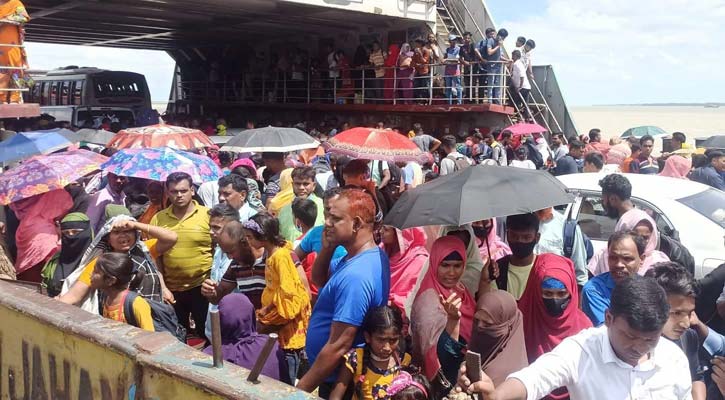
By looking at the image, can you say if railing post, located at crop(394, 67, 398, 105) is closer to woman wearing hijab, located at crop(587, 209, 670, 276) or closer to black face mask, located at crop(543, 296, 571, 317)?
woman wearing hijab, located at crop(587, 209, 670, 276)

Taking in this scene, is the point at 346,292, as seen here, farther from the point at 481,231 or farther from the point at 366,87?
the point at 366,87

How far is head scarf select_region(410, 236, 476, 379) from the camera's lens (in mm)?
3293

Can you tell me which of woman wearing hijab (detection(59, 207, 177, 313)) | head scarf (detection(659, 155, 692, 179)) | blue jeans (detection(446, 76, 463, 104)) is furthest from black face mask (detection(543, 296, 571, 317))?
blue jeans (detection(446, 76, 463, 104))

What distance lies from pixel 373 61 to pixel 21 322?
17072mm

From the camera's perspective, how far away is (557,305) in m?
3.28

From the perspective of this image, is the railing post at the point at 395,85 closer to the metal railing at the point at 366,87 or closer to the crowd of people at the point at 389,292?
the metal railing at the point at 366,87

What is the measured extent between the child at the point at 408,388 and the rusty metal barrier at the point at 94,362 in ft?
3.30

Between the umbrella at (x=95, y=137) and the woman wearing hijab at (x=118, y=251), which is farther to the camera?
the umbrella at (x=95, y=137)

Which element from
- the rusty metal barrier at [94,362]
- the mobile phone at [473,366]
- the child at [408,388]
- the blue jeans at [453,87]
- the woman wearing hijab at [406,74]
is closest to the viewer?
the mobile phone at [473,366]

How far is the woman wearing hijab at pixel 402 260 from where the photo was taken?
420 cm

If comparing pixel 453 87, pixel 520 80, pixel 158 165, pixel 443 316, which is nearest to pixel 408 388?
pixel 443 316

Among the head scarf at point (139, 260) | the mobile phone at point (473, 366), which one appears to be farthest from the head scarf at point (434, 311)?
the head scarf at point (139, 260)

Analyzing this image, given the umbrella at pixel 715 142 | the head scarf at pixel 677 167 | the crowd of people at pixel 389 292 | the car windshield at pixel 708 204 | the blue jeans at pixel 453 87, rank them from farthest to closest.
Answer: the umbrella at pixel 715 142 → the blue jeans at pixel 453 87 → the head scarf at pixel 677 167 → the car windshield at pixel 708 204 → the crowd of people at pixel 389 292

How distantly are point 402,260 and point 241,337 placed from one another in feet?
4.20
